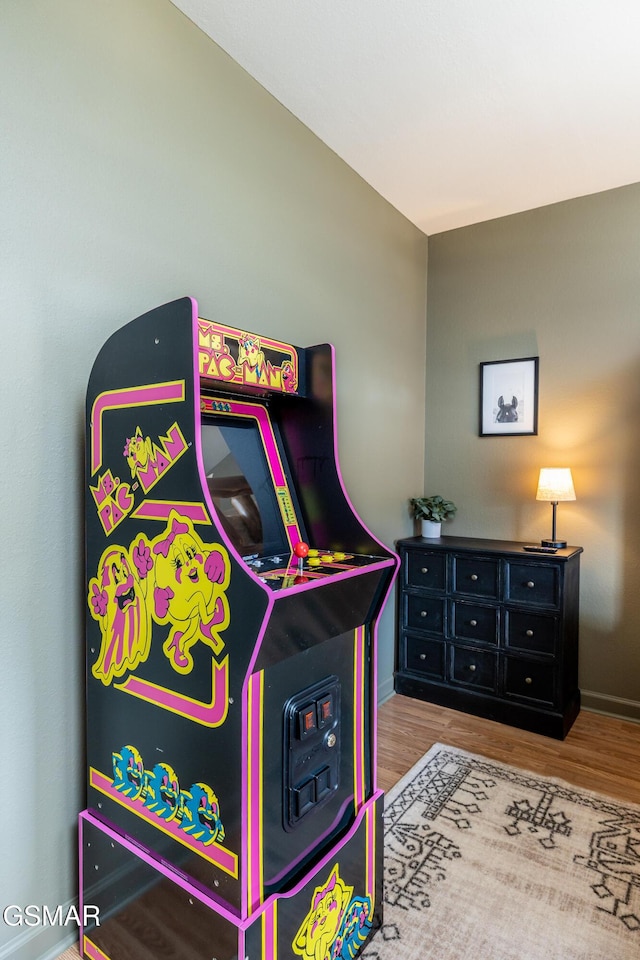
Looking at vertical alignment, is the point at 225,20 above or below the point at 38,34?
above

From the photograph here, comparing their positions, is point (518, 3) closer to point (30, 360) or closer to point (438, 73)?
point (438, 73)

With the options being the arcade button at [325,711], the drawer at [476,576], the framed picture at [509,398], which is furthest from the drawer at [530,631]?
the arcade button at [325,711]

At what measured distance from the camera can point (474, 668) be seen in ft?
9.29

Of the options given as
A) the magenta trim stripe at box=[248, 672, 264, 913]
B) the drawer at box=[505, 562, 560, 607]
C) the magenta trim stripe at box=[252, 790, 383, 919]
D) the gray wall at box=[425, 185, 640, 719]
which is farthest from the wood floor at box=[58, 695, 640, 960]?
the magenta trim stripe at box=[248, 672, 264, 913]

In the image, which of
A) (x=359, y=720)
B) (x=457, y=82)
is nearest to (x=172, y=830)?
(x=359, y=720)

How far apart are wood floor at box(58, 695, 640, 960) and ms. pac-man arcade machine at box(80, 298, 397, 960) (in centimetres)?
102

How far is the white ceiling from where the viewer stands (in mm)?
1755

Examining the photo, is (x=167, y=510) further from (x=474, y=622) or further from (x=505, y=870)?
(x=474, y=622)

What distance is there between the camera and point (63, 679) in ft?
4.80

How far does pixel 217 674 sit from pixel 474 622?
6.76ft

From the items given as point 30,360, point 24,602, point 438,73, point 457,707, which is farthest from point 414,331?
point 24,602

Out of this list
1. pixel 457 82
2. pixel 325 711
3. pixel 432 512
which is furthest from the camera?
pixel 432 512

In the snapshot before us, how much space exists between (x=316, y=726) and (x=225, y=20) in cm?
224

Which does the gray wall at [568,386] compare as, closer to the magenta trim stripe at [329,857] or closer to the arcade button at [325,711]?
the magenta trim stripe at [329,857]
